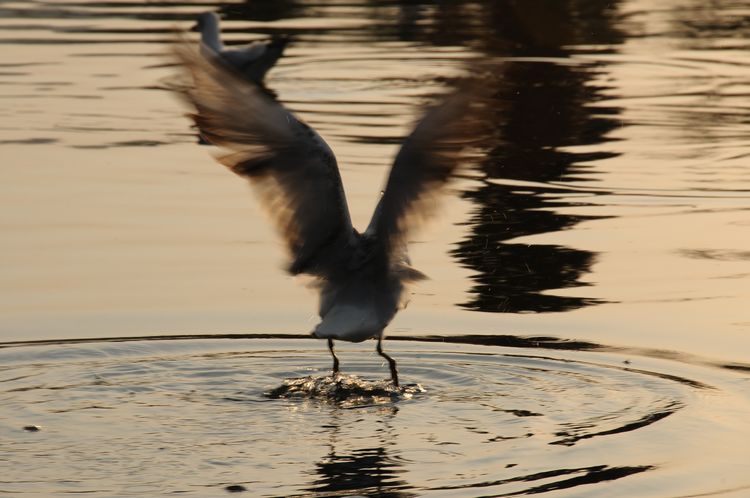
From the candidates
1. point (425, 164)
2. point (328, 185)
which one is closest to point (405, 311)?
point (425, 164)

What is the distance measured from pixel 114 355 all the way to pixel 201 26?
34.1ft

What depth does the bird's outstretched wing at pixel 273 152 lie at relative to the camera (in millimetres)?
8648

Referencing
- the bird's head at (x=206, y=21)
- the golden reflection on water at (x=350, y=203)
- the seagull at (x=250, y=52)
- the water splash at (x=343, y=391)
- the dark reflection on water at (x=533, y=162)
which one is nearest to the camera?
the water splash at (x=343, y=391)

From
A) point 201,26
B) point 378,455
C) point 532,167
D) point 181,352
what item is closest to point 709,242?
point 532,167

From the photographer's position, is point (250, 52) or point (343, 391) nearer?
point (343, 391)

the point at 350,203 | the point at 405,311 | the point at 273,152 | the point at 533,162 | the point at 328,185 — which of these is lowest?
the point at 533,162

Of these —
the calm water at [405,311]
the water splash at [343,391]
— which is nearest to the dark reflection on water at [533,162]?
the calm water at [405,311]

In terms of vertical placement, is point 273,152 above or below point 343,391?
above

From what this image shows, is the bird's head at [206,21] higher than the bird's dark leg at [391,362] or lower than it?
lower

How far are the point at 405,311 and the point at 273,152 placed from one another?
6.83ft

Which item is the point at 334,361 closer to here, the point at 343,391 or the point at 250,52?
the point at 343,391

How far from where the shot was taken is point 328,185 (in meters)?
8.74

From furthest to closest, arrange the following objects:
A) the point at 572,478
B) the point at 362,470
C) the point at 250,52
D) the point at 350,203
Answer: the point at 250,52
the point at 350,203
the point at 362,470
the point at 572,478

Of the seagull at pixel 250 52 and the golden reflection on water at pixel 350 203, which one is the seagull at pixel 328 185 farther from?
the seagull at pixel 250 52
